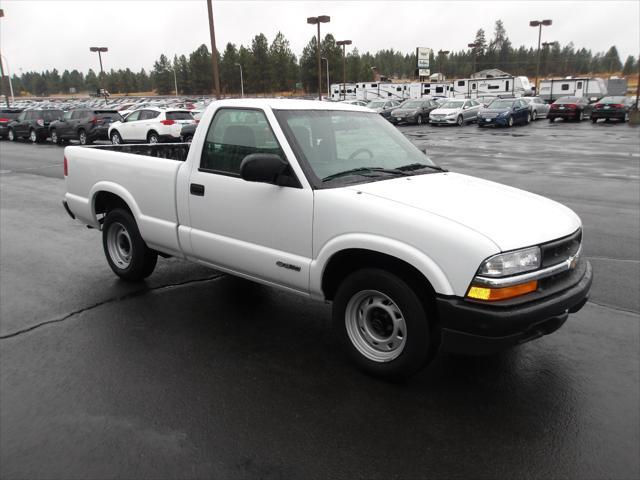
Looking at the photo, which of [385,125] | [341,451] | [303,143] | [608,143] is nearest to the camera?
[341,451]

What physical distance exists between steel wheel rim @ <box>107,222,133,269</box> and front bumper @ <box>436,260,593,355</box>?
3813mm

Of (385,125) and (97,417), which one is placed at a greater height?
(385,125)

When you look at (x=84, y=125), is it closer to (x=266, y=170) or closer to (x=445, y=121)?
(x=445, y=121)

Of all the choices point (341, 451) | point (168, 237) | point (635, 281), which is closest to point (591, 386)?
point (341, 451)

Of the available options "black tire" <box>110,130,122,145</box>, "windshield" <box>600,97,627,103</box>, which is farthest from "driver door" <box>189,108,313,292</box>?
"windshield" <box>600,97,627,103</box>

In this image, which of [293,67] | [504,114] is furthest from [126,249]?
[293,67]

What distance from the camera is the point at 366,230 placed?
3551 mm

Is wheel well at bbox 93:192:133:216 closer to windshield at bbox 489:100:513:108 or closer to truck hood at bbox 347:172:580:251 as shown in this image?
truck hood at bbox 347:172:580:251

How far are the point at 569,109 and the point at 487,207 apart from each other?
3731 cm

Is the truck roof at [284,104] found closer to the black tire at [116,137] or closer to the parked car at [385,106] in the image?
the black tire at [116,137]

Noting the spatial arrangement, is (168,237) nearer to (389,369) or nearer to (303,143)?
(303,143)

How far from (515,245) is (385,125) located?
7.10 ft

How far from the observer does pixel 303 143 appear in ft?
13.5

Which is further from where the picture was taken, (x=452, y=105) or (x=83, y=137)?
(x=452, y=105)
